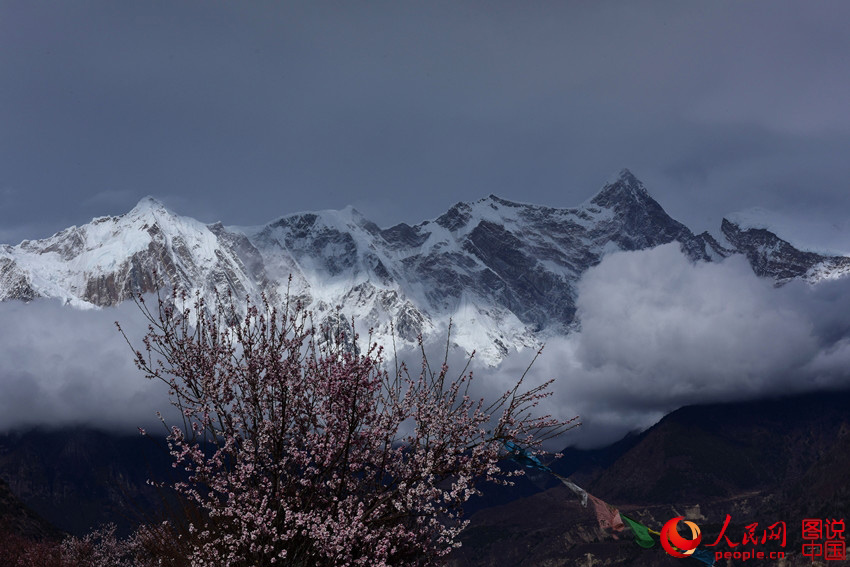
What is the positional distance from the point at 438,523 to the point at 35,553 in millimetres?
54763

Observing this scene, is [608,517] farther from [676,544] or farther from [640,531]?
[676,544]

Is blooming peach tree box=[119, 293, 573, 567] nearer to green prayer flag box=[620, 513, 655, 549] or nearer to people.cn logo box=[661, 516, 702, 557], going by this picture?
green prayer flag box=[620, 513, 655, 549]

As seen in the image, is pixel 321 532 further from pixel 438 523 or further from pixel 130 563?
pixel 130 563

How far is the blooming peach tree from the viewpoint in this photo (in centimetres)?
1089

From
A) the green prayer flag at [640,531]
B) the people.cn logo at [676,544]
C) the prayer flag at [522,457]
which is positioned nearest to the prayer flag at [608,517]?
the green prayer flag at [640,531]

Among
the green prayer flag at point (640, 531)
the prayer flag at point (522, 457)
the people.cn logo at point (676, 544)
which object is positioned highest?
the prayer flag at point (522, 457)

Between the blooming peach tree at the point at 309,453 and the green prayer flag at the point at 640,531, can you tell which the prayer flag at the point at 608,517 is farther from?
the blooming peach tree at the point at 309,453

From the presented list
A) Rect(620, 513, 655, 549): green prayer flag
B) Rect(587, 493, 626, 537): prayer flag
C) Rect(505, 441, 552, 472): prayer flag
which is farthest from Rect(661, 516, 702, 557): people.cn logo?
Rect(505, 441, 552, 472): prayer flag

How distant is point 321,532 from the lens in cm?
1049

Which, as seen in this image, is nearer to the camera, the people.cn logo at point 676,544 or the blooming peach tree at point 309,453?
the blooming peach tree at point 309,453

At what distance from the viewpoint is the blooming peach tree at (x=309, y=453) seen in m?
10.9

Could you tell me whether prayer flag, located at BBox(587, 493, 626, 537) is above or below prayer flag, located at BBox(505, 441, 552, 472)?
below

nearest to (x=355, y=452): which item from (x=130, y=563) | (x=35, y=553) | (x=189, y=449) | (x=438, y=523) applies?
(x=438, y=523)

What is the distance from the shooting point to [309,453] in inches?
474
